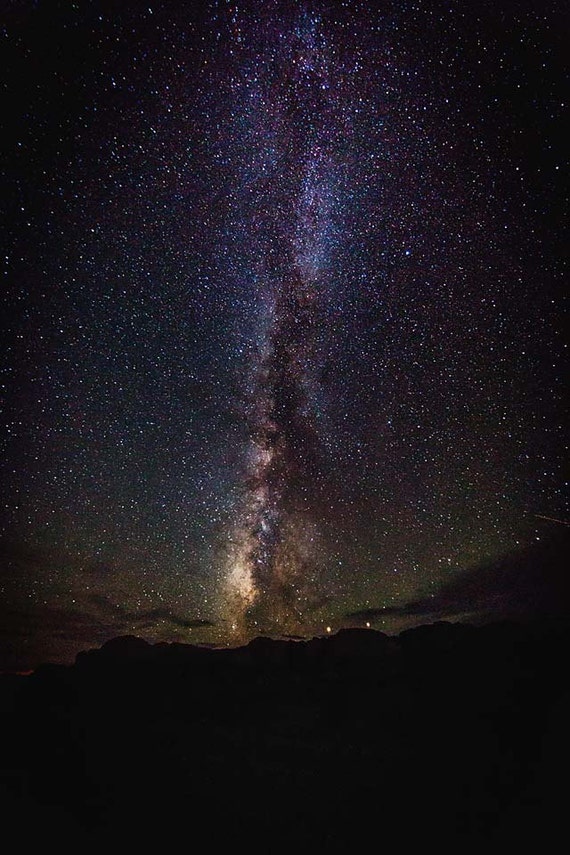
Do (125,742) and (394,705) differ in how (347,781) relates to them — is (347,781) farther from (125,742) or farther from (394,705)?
(394,705)

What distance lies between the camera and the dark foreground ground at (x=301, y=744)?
73.5ft

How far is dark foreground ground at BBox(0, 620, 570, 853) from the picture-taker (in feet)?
73.5

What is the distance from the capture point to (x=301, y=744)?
4359 centimetres

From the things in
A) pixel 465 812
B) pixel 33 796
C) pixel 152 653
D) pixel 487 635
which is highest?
pixel 152 653

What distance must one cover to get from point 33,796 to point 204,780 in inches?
455

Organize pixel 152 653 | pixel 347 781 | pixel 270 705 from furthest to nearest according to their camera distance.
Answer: pixel 152 653 → pixel 270 705 → pixel 347 781

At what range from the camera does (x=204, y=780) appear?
111 ft

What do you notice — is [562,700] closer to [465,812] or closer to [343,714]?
[343,714]

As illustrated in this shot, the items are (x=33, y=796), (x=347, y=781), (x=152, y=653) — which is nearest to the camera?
(x=347, y=781)

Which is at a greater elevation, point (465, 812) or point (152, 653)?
point (152, 653)

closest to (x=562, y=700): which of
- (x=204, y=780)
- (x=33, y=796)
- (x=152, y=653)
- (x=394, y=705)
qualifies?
(x=394, y=705)

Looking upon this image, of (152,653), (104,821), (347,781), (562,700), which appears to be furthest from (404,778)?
(152,653)

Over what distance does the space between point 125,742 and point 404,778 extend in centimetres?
Result: 2723

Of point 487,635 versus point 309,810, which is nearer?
point 309,810
